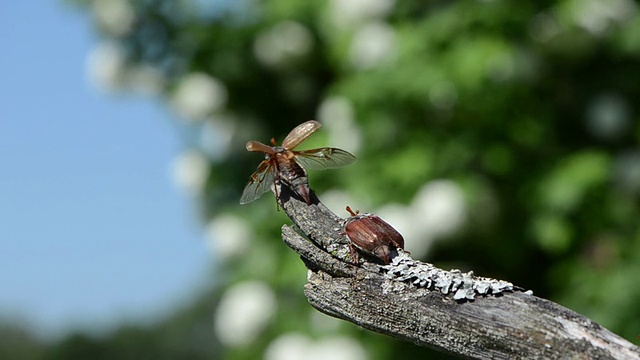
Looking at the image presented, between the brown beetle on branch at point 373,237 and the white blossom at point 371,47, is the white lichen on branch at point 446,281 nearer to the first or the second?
the brown beetle on branch at point 373,237

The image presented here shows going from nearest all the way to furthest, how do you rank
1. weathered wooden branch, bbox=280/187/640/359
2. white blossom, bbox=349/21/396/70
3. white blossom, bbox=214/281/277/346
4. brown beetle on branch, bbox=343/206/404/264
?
weathered wooden branch, bbox=280/187/640/359 → brown beetle on branch, bbox=343/206/404/264 → white blossom, bbox=349/21/396/70 → white blossom, bbox=214/281/277/346

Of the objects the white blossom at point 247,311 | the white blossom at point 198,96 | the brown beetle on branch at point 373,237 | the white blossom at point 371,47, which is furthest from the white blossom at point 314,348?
the brown beetle on branch at point 373,237

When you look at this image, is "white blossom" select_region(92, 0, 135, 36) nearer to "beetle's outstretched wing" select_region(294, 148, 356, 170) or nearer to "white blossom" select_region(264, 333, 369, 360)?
"white blossom" select_region(264, 333, 369, 360)

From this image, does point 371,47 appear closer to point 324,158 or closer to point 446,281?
point 324,158

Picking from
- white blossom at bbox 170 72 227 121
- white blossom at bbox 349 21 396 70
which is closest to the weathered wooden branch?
white blossom at bbox 349 21 396 70

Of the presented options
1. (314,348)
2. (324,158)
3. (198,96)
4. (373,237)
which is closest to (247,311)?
(314,348)

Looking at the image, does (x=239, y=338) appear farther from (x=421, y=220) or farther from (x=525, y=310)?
(x=525, y=310)

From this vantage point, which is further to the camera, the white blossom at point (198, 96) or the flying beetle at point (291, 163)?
the white blossom at point (198, 96)
